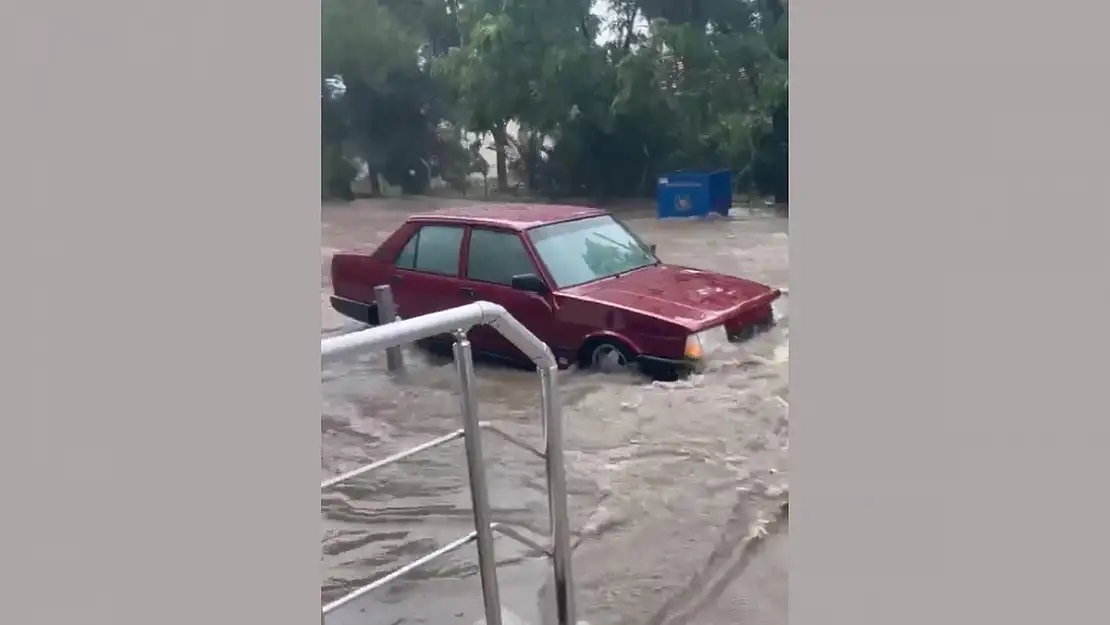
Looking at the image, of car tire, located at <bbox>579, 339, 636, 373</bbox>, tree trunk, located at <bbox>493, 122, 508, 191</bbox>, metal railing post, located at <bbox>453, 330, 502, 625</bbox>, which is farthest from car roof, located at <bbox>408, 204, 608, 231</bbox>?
metal railing post, located at <bbox>453, 330, 502, 625</bbox>

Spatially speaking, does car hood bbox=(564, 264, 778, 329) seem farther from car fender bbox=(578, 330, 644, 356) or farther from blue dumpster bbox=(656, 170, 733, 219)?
blue dumpster bbox=(656, 170, 733, 219)

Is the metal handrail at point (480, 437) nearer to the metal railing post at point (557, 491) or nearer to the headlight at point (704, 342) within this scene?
the metal railing post at point (557, 491)

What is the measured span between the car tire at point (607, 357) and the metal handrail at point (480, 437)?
0.77 meters

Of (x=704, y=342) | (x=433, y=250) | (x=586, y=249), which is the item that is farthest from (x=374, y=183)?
(x=704, y=342)

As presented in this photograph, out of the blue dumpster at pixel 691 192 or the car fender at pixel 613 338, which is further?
the car fender at pixel 613 338

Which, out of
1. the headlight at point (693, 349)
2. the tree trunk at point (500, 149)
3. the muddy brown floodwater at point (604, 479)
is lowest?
the muddy brown floodwater at point (604, 479)

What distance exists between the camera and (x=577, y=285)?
2.62 meters

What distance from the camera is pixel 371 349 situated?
1297 mm

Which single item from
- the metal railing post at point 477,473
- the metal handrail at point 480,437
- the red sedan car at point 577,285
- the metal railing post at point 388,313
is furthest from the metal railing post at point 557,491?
the red sedan car at point 577,285

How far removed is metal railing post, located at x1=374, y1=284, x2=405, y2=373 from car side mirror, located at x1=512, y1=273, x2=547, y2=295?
37cm

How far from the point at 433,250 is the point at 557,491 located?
2.94 feet

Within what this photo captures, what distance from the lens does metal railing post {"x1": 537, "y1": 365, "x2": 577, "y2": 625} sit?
5.43 ft

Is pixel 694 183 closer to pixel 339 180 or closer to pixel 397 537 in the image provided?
pixel 339 180

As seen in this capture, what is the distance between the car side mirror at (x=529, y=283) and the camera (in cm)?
256
